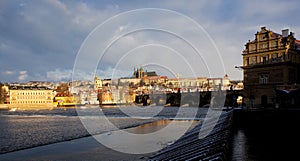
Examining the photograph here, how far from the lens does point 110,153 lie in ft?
50.7

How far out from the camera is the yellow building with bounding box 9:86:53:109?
504ft

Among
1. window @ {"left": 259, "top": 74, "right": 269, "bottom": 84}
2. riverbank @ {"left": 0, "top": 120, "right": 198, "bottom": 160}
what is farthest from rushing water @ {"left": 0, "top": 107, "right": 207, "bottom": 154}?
window @ {"left": 259, "top": 74, "right": 269, "bottom": 84}

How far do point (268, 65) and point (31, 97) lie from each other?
142 meters

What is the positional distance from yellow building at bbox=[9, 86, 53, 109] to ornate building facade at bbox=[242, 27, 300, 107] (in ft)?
406

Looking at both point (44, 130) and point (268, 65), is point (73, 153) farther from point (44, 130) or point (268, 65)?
point (268, 65)

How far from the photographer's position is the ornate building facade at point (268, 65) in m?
45.7

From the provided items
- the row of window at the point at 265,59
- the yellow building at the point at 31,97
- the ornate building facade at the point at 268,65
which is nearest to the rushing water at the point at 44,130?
the ornate building facade at the point at 268,65

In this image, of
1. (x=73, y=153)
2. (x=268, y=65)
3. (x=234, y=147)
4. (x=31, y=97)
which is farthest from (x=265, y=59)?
(x=31, y=97)

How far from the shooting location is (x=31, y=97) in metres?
160

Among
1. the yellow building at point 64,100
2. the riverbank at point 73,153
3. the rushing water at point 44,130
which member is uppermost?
the riverbank at point 73,153

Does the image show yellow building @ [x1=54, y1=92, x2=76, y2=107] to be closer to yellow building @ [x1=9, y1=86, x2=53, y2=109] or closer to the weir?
yellow building @ [x1=9, y1=86, x2=53, y2=109]

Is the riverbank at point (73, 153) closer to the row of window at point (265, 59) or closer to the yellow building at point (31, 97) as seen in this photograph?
the row of window at point (265, 59)

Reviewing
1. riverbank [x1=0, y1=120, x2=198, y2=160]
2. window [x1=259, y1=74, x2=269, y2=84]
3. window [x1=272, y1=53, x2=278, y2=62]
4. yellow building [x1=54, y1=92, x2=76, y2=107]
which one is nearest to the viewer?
riverbank [x1=0, y1=120, x2=198, y2=160]

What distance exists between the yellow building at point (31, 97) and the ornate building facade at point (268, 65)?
123627mm
